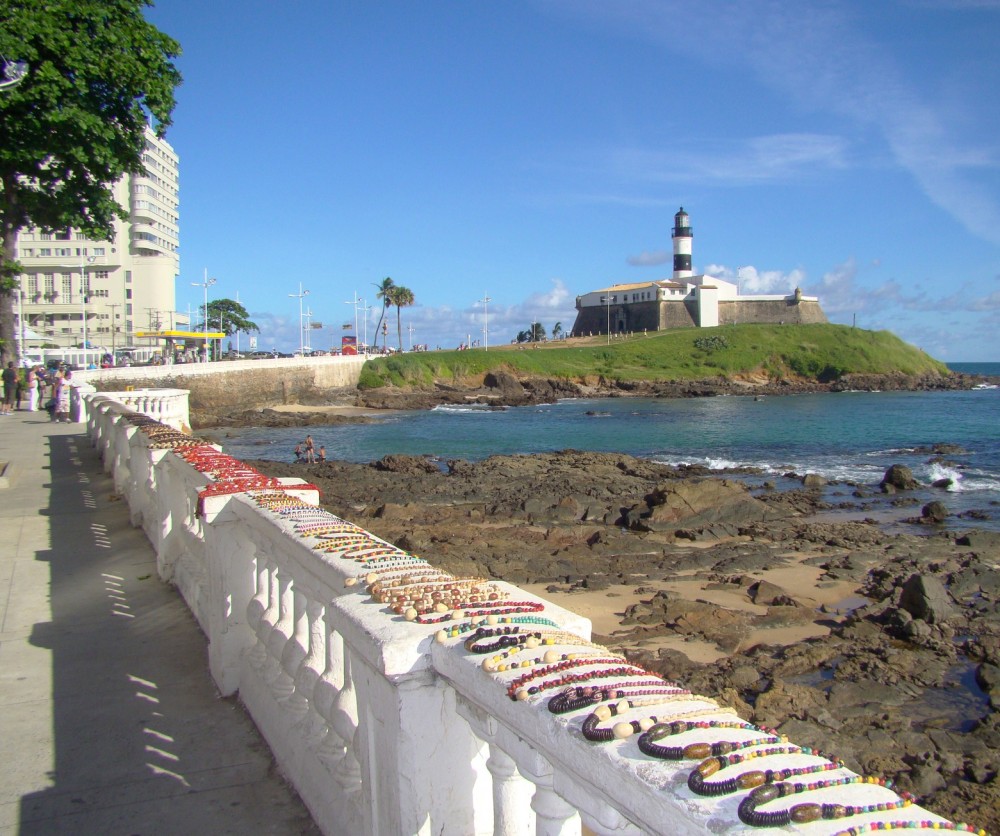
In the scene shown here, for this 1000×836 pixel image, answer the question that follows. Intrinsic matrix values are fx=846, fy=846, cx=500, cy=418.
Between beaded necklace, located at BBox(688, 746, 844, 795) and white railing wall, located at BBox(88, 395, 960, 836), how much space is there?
0.02 metres

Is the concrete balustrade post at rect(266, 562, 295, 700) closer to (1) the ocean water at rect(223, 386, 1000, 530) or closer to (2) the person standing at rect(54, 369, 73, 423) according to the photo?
(2) the person standing at rect(54, 369, 73, 423)

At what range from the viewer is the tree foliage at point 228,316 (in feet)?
371

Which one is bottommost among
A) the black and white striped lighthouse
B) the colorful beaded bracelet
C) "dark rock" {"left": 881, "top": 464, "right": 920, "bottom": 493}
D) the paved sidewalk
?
"dark rock" {"left": 881, "top": 464, "right": 920, "bottom": 493}

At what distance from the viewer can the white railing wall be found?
1762mm

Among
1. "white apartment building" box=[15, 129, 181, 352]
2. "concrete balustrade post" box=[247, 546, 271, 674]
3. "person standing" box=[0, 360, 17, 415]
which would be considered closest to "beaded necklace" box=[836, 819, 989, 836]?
"concrete balustrade post" box=[247, 546, 271, 674]

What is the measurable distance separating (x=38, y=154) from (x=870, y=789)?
15.4 meters

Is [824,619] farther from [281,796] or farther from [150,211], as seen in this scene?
[150,211]

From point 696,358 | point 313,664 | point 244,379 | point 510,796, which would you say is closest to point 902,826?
point 510,796

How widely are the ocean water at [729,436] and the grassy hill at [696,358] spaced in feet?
44.8

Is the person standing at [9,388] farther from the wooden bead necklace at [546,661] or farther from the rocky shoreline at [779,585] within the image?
the wooden bead necklace at [546,661]

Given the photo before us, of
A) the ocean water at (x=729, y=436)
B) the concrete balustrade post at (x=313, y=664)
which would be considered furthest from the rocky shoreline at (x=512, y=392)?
the concrete balustrade post at (x=313, y=664)

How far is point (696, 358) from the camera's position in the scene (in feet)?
288

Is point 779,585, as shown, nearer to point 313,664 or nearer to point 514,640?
point 313,664

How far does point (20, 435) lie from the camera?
18312 mm
